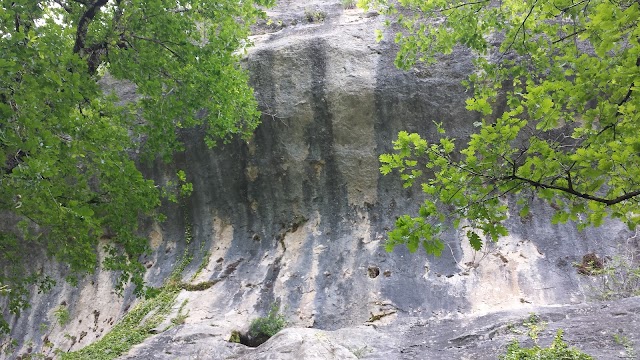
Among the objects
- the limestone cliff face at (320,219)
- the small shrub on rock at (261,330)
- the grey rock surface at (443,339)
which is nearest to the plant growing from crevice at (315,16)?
the limestone cliff face at (320,219)

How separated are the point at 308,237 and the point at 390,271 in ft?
6.85

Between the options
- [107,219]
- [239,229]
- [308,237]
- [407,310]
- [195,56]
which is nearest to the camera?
[107,219]

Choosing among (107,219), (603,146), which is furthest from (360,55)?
(603,146)

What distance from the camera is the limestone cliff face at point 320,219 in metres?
9.40

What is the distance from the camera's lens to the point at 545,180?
4.03 m

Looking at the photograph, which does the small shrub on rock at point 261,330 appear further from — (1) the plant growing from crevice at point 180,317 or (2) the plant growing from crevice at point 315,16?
(2) the plant growing from crevice at point 315,16

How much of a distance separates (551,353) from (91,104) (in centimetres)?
605

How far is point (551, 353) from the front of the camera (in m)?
5.91

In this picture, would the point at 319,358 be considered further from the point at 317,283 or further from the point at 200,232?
the point at 200,232

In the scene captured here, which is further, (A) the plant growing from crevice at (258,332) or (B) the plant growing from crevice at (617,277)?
(A) the plant growing from crevice at (258,332)

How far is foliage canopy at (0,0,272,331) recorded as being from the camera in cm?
545

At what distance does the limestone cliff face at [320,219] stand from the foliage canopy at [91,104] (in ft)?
6.85

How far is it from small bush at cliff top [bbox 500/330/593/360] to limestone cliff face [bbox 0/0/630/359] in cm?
282

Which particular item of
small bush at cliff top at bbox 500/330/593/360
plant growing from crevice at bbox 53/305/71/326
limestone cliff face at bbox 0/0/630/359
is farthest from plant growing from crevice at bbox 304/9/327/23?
small bush at cliff top at bbox 500/330/593/360
